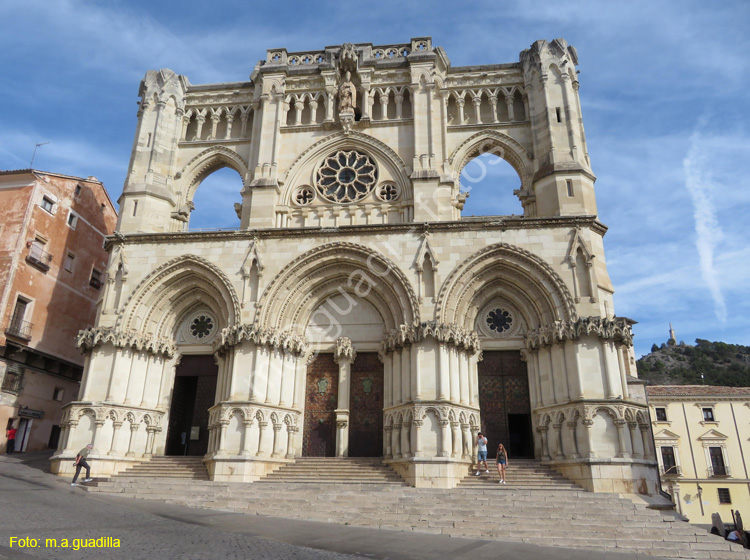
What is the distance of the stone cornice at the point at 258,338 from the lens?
1808 centimetres

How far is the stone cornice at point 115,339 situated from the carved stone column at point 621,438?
14980mm

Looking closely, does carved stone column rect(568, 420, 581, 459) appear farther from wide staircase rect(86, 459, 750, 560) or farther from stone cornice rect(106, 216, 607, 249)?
stone cornice rect(106, 216, 607, 249)

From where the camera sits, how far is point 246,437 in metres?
16.9

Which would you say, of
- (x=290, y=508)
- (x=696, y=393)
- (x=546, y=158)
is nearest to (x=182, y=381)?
(x=290, y=508)

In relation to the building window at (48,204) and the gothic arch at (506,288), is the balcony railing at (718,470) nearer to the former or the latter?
the gothic arch at (506,288)

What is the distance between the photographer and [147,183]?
70.8ft

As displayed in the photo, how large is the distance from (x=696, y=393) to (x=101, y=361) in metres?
42.3

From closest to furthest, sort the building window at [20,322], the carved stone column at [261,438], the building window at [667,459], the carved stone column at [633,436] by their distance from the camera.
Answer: the carved stone column at [633,436] → the carved stone column at [261,438] → the building window at [20,322] → the building window at [667,459]

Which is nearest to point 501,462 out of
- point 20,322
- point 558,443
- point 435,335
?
point 558,443

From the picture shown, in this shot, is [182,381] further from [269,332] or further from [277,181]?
[277,181]

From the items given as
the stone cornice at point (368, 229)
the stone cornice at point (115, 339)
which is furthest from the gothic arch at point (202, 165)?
the stone cornice at point (115, 339)

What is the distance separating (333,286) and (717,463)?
1469 inches

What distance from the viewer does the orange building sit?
900 inches

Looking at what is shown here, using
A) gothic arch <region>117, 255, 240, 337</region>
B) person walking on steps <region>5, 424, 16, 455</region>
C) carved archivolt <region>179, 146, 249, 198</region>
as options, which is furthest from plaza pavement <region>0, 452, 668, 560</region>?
carved archivolt <region>179, 146, 249, 198</region>
